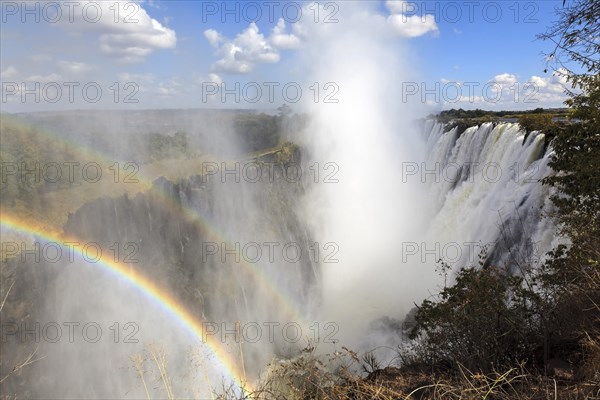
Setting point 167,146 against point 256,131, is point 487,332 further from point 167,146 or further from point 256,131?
point 256,131

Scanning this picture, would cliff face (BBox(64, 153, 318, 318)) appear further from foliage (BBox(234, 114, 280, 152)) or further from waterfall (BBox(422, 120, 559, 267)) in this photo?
waterfall (BBox(422, 120, 559, 267))

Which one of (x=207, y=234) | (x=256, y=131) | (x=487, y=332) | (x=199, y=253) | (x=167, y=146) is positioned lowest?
(x=199, y=253)

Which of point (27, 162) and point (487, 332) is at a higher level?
point (27, 162)

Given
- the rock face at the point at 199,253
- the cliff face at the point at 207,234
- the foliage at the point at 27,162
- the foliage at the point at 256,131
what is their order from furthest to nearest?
the foliage at the point at 256,131
the foliage at the point at 27,162
the cliff face at the point at 207,234
the rock face at the point at 199,253

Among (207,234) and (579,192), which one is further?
(207,234)

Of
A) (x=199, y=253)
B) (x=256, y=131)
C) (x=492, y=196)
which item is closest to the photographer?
(x=492, y=196)

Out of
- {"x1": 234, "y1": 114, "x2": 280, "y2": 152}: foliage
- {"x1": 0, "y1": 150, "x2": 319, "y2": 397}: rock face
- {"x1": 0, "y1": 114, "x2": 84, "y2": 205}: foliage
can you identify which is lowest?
{"x1": 0, "y1": 150, "x2": 319, "y2": 397}: rock face

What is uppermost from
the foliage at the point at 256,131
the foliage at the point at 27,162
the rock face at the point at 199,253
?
the foliage at the point at 256,131

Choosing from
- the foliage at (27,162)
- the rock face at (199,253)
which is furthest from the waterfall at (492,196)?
the foliage at (27,162)

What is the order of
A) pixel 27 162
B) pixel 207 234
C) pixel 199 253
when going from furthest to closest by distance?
pixel 207 234 → pixel 27 162 → pixel 199 253

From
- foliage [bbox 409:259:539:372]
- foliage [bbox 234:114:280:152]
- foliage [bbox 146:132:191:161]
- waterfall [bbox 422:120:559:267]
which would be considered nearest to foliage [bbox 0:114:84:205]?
foliage [bbox 146:132:191:161]

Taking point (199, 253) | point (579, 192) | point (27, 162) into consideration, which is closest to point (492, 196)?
point (579, 192)

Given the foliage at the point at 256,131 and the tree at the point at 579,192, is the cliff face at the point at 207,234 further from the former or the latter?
the tree at the point at 579,192
